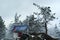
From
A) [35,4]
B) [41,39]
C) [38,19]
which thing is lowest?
[41,39]

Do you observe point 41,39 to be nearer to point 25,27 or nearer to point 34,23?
point 25,27

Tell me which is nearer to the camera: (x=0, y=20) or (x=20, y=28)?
(x=20, y=28)

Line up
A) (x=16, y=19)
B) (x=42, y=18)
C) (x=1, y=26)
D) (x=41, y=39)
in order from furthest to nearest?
1. (x=16, y=19)
2. (x=1, y=26)
3. (x=42, y=18)
4. (x=41, y=39)

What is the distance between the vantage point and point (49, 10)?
6875cm

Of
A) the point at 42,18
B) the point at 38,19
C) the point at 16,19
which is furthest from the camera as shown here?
the point at 16,19

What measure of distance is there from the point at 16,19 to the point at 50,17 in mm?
37673

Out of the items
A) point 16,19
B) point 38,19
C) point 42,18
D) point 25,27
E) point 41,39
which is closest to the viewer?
point 41,39

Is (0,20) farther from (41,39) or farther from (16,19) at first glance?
(41,39)

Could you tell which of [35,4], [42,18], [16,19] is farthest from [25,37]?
[16,19]

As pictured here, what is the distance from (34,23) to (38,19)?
309 centimetres

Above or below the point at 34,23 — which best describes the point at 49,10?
above

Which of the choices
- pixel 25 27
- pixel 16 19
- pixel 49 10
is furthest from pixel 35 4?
pixel 16 19

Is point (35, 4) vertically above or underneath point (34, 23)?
above

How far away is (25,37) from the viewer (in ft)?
164
